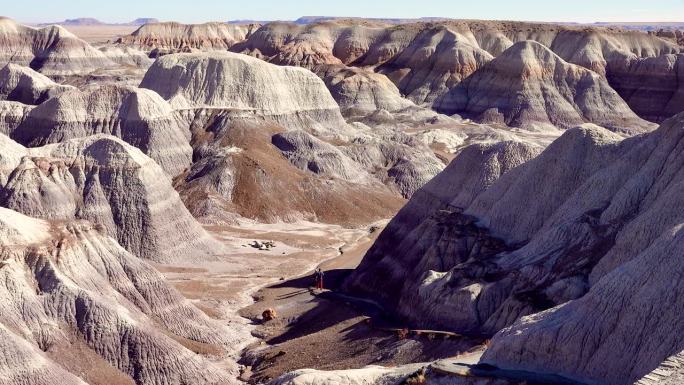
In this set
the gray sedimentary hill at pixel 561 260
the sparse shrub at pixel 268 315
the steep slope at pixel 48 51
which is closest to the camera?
the gray sedimentary hill at pixel 561 260

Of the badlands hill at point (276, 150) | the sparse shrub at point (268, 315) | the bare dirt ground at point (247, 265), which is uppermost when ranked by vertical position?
the badlands hill at point (276, 150)

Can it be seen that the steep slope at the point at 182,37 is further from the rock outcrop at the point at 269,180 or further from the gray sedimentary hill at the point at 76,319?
the gray sedimentary hill at the point at 76,319

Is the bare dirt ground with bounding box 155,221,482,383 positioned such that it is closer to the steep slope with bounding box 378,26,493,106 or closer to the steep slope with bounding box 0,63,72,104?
the steep slope with bounding box 0,63,72,104

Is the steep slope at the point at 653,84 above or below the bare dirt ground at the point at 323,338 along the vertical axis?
above

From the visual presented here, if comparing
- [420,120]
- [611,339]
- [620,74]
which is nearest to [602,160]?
[611,339]

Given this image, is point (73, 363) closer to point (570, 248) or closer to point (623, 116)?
point (570, 248)

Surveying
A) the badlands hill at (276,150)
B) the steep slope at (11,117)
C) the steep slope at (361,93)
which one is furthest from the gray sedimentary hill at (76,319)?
the steep slope at (361,93)

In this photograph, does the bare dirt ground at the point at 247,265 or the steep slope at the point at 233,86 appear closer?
the bare dirt ground at the point at 247,265

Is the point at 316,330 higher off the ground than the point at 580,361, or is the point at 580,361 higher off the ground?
the point at 580,361
